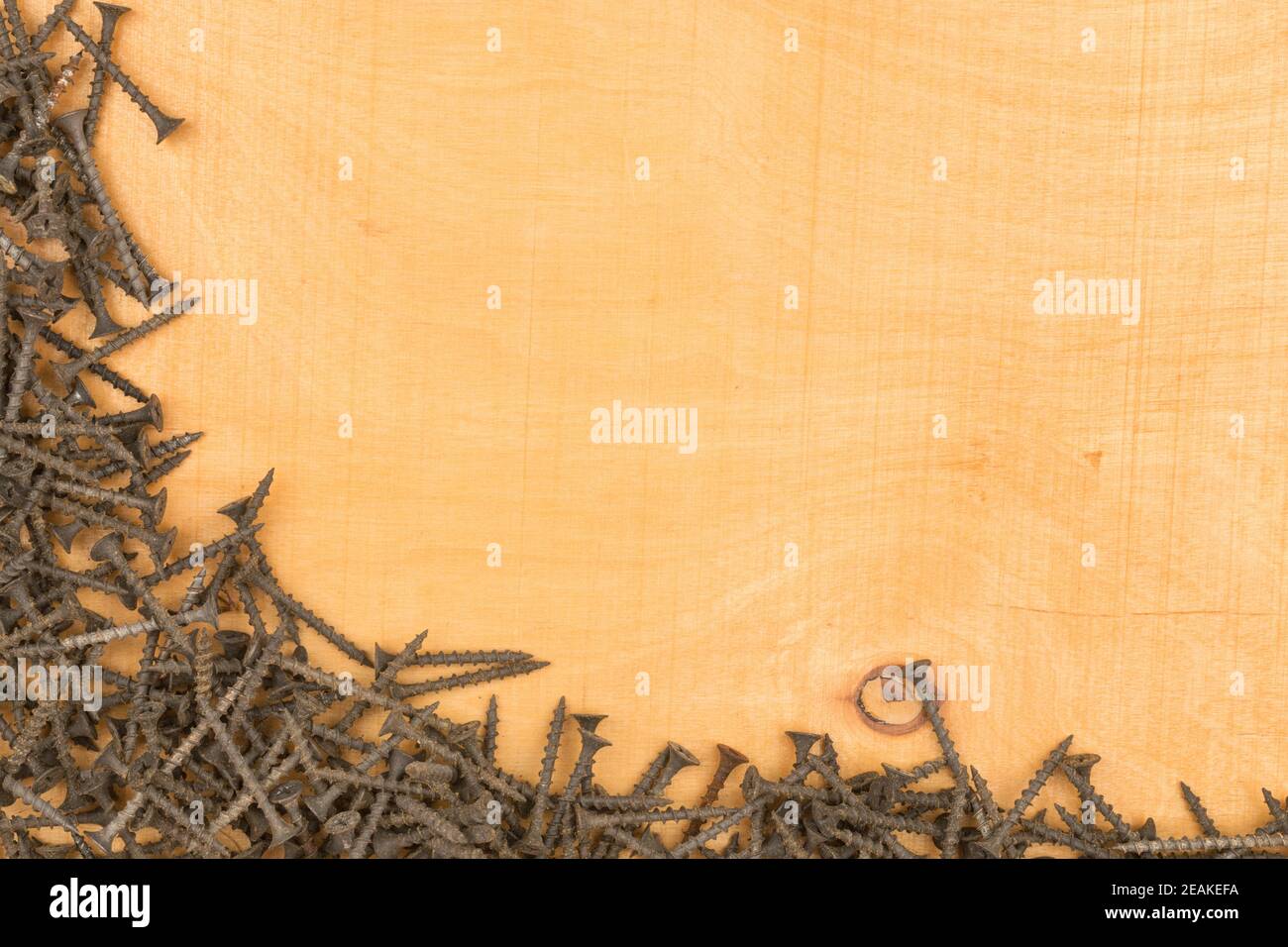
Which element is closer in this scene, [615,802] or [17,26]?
[17,26]

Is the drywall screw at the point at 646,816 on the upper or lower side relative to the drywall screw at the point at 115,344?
lower

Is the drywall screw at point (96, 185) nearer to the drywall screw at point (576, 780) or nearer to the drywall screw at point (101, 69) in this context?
the drywall screw at point (101, 69)

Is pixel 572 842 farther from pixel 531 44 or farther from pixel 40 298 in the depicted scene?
pixel 531 44

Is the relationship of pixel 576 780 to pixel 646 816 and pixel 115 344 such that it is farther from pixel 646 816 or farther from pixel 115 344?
pixel 115 344

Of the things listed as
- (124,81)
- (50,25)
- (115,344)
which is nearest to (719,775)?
(115,344)

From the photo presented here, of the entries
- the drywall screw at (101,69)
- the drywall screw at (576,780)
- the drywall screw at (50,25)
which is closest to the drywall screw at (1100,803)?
the drywall screw at (576,780)
